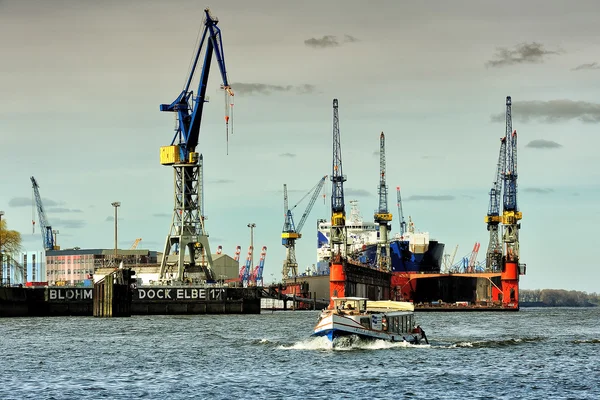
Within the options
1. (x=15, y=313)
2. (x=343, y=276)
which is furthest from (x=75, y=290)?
(x=343, y=276)

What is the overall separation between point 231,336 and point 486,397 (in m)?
45.9

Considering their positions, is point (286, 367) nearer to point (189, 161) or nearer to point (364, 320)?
point (364, 320)

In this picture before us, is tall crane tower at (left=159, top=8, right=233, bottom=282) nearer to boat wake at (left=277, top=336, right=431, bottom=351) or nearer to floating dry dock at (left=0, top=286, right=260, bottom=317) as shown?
floating dry dock at (left=0, top=286, right=260, bottom=317)

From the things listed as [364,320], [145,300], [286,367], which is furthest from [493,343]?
[145,300]

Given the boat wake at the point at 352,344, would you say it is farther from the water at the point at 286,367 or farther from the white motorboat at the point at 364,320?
the white motorboat at the point at 364,320

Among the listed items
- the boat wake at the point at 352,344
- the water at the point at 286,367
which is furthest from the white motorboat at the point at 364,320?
the water at the point at 286,367

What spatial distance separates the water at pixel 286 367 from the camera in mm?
58000

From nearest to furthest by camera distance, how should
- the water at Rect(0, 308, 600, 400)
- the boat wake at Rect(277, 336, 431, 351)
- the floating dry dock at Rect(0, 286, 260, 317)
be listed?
1. the water at Rect(0, 308, 600, 400)
2. the boat wake at Rect(277, 336, 431, 351)
3. the floating dry dock at Rect(0, 286, 260, 317)

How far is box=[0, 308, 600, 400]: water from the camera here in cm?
5800

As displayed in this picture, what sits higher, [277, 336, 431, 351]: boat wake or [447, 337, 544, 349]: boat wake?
[277, 336, 431, 351]: boat wake

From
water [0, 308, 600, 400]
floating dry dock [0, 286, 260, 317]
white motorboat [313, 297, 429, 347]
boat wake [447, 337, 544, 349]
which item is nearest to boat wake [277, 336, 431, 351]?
water [0, 308, 600, 400]

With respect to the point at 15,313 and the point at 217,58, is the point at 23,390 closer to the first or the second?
the point at 15,313

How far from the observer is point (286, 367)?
225 ft

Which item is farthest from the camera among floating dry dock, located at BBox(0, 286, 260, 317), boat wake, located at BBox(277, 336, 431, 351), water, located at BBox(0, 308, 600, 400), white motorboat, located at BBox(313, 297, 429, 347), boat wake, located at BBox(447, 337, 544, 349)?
floating dry dock, located at BBox(0, 286, 260, 317)
